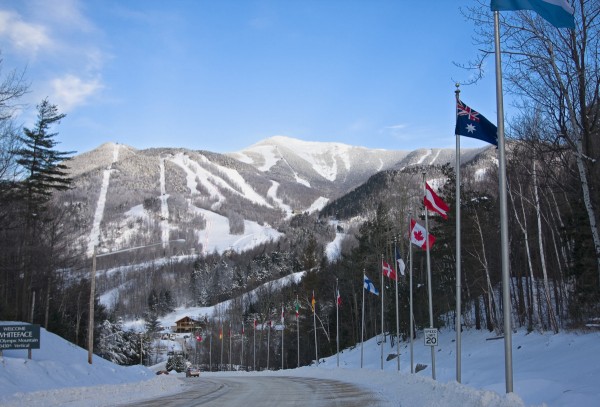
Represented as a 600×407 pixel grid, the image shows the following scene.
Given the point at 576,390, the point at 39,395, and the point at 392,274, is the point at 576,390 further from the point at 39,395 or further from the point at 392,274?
the point at 392,274

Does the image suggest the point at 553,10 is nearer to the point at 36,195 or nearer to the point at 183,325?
the point at 36,195

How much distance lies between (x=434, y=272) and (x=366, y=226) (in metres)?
17.3

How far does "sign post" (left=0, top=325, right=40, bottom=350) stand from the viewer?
2307 cm

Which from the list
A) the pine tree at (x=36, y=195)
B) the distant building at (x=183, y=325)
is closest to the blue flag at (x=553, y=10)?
the pine tree at (x=36, y=195)

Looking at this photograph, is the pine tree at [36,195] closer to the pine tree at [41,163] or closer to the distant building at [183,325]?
the pine tree at [41,163]

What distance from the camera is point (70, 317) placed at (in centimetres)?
6925

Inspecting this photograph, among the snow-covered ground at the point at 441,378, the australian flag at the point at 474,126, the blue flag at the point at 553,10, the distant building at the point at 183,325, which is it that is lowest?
the distant building at the point at 183,325

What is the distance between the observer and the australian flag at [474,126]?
1565cm

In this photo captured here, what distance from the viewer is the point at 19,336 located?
925 inches

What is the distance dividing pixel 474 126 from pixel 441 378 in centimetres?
1898

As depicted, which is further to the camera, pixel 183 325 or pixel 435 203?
pixel 183 325

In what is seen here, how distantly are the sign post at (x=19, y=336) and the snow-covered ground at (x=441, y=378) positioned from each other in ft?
2.11

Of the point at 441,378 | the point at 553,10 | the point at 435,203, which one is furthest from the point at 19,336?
the point at 553,10

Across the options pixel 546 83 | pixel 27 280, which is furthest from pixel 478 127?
pixel 27 280
